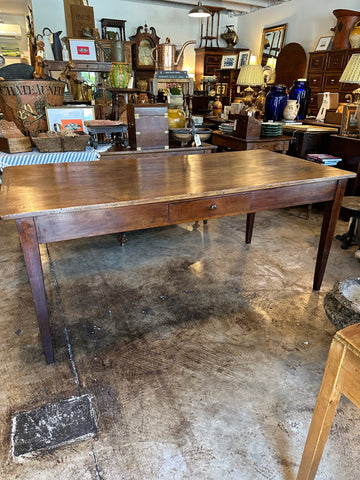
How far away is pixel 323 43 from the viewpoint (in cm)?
679

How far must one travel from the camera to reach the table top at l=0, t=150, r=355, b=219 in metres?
1.40

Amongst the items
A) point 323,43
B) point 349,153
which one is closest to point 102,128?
point 349,153

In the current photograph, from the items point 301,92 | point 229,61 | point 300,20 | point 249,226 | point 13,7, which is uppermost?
point 13,7

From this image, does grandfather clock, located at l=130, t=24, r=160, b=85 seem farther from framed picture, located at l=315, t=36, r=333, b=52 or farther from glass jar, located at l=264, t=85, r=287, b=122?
glass jar, located at l=264, t=85, r=287, b=122

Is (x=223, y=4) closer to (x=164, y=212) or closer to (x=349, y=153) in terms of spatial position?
(x=349, y=153)

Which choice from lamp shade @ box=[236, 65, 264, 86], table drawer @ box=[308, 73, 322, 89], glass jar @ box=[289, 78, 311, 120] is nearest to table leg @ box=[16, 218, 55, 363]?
lamp shade @ box=[236, 65, 264, 86]

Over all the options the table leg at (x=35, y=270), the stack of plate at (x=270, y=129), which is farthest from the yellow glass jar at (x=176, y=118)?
the table leg at (x=35, y=270)

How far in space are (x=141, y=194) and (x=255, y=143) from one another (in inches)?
85.2

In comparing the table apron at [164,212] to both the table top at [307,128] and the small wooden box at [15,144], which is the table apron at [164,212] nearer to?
the small wooden box at [15,144]

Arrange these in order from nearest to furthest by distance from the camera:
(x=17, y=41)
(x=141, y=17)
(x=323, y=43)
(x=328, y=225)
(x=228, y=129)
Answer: (x=328, y=225)
(x=228, y=129)
(x=323, y=43)
(x=141, y=17)
(x=17, y=41)

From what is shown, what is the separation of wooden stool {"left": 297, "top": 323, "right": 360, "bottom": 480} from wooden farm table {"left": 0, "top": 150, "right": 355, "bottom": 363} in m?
0.91

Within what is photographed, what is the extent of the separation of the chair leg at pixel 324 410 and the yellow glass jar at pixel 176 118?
9.00 feet

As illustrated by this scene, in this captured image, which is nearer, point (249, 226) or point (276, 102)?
point (249, 226)

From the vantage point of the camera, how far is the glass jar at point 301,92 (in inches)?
159
